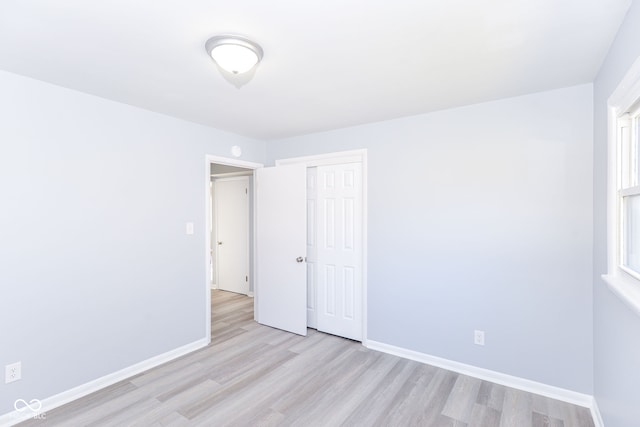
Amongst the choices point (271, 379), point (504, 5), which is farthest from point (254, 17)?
point (271, 379)

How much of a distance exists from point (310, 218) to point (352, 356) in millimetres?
1647

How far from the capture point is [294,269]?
3.77m

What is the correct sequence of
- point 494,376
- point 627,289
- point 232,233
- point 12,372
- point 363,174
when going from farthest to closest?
1. point 232,233
2. point 363,174
3. point 494,376
4. point 12,372
5. point 627,289

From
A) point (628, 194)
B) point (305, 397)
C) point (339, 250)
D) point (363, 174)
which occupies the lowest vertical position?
point (305, 397)

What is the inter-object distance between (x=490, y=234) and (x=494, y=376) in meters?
1.21

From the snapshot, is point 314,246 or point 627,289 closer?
point 627,289

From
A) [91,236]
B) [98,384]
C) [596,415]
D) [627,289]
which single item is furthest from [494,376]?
[91,236]

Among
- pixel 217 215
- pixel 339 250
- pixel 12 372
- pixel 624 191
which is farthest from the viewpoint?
pixel 217 215

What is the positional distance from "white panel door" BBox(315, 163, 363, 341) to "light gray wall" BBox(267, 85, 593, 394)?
0.80ft

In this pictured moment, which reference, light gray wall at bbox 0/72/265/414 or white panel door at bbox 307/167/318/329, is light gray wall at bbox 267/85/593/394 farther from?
light gray wall at bbox 0/72/265/414

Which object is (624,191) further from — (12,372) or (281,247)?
(12,372)

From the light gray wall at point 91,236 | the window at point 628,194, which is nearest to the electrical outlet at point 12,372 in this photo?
the light gray wall at point 91,236

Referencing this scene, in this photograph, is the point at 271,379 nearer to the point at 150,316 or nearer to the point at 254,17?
the point at 150,316

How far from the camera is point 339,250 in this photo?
3.66 m
